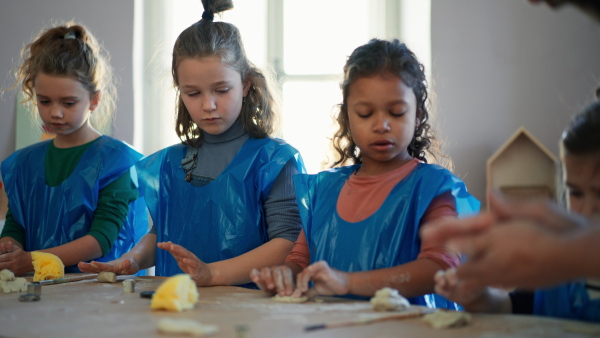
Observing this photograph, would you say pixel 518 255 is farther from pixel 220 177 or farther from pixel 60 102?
pixel 60 102

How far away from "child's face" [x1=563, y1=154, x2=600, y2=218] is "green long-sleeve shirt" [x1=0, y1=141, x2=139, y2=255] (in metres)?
1.42

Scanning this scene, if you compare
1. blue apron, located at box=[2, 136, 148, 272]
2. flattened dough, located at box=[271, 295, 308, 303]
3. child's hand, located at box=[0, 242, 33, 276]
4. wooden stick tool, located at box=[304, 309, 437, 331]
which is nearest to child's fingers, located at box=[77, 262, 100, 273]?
child's hand, located at box=[0, 242, 33, 276]

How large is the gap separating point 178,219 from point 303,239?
0.43 metres

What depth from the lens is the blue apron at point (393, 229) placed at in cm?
137

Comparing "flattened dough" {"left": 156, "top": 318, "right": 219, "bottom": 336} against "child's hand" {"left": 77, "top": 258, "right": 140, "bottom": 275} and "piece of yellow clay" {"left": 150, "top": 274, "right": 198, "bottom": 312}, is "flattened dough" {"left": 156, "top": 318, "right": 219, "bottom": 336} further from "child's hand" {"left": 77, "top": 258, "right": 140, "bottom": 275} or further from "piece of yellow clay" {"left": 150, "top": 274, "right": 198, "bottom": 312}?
"child's hand" {"left": 77, "top": 258, "right": 140, "bottom": 275}

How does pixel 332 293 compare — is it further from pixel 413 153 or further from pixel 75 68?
pixel 75 68

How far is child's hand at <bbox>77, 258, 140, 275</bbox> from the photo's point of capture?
159 centimetres

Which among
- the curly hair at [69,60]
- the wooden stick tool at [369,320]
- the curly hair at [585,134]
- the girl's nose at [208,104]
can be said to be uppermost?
the curly hair at [69,60]

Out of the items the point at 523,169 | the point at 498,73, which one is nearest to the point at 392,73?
the point at 523,169

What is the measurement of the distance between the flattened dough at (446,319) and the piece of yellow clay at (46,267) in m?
1.01

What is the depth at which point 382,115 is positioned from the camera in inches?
56.6

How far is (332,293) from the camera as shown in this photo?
1.23 meters

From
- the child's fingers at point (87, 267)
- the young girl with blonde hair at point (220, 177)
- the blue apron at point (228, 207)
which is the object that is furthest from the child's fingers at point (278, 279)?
the child's fingers at point (87, 267)

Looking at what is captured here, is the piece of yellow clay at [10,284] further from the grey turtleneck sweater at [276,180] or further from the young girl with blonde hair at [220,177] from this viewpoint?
the grey turtleneck sweater at [276,180]
